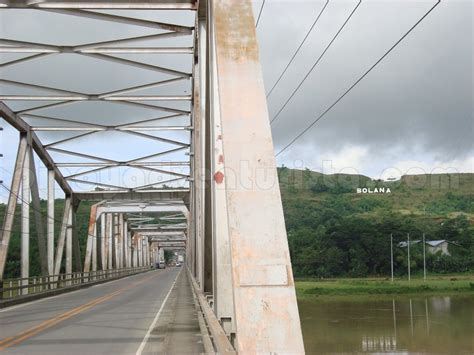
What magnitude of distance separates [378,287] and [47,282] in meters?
42.5

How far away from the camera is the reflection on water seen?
30234mm

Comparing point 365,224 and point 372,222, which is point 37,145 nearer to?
point 365,224

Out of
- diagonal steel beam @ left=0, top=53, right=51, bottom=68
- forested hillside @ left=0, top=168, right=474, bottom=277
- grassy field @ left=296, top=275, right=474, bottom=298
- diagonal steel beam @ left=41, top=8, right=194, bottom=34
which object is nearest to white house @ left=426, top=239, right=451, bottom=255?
forested hillside @ left=0, top=168, right=474, bottom=277

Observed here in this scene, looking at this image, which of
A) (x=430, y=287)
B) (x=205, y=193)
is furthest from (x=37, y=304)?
(x=430, y=287)

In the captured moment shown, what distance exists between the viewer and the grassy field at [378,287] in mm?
57406

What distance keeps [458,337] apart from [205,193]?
28.2m

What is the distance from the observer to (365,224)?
73.1 meters

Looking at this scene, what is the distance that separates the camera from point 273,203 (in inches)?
195

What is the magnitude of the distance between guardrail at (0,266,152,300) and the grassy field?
17967 mm

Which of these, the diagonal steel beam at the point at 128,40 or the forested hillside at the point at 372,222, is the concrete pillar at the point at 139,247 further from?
the diagonal steel beam at the point at 128,40

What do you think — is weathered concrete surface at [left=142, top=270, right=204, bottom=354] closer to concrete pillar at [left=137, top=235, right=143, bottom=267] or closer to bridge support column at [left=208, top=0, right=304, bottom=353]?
bridge support column at [left=208, top=0, right=304, bottom=353]

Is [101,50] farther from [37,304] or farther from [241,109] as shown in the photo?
[241,109]

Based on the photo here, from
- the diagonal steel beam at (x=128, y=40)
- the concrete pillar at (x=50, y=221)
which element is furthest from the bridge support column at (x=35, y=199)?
the diagonal steel beam at (x=128, y=40)

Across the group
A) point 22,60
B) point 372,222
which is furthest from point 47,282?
point 372,222
